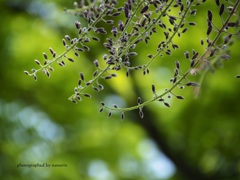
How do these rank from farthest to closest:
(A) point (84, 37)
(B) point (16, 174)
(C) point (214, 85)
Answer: (B) point (16, 174)
(C) point (214, 85)
(A) point (84, 37)

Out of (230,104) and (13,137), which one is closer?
(230,104)

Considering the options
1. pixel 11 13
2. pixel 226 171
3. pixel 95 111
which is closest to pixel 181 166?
pixel 226 171

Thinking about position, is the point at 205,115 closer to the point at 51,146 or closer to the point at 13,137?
the point at 51,146

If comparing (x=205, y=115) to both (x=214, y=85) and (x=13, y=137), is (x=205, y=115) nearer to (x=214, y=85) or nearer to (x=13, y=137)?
(x=214, y=85)

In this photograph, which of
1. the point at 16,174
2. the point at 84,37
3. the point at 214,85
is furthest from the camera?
the point at 16,174

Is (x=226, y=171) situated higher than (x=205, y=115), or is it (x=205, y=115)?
(x=205, y=115)

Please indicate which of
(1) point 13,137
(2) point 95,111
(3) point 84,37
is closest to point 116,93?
(2) point 95,111

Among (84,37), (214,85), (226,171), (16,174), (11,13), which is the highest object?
(11,13)
